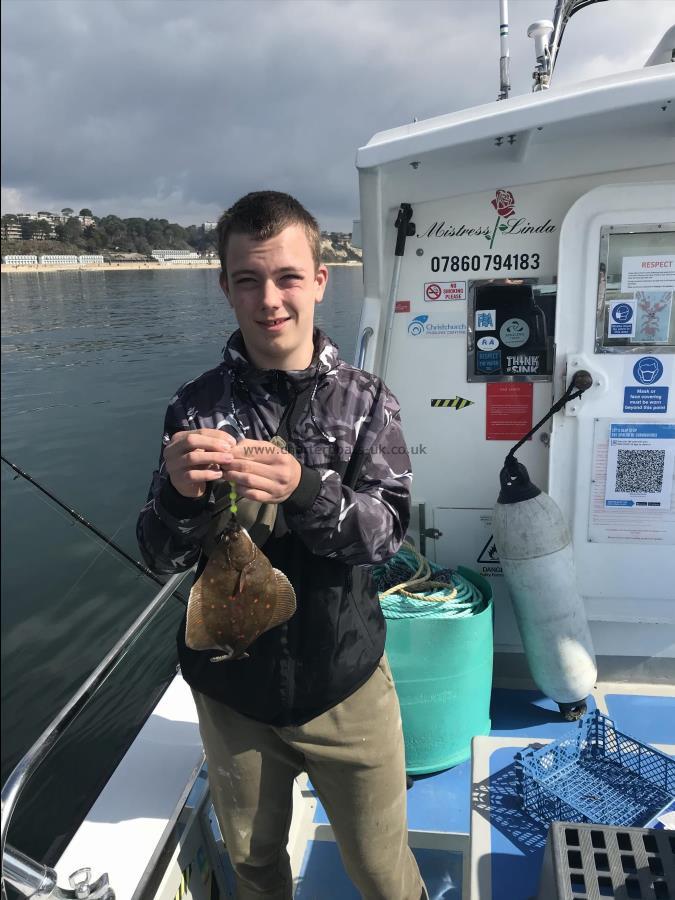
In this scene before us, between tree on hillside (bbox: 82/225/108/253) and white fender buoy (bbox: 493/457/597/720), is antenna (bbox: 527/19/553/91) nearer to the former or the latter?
white fender buoy (bbox: 493/457/597/720)

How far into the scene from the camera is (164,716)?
275 cm

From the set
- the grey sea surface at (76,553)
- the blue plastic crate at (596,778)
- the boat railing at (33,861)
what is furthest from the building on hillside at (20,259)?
the blue plastic crate at (596,778)

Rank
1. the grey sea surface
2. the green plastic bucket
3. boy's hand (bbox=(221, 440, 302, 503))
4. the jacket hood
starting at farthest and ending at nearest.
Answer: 1. the grey sea surface
2. the green plastic bucket
3. the jacket hood
4. boy's hand (bbox=(221, 440, 302, 503))

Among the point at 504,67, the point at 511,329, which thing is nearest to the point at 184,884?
the point at 511,329

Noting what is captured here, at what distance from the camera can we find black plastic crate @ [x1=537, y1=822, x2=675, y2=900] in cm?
158

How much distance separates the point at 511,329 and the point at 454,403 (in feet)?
1.78

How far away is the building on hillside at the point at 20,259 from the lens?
75769mm

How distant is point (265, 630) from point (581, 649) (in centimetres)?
240

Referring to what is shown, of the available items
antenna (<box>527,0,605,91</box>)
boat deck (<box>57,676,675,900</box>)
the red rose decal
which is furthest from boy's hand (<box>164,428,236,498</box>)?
antenna (<box>527,0,605,91</box>)

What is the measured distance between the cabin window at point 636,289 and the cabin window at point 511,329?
0.28 m

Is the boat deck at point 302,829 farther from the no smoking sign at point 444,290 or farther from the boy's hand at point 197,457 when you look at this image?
the no smoking sign at point 444,290

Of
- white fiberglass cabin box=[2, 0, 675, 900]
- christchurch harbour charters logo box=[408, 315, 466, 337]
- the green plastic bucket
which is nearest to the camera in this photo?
white fiberglass cabin box=[2, 0, 675, 900]

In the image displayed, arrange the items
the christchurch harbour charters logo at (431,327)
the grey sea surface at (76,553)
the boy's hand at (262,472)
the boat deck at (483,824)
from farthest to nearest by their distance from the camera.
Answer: the grey sea surface at (76,553), the christchurch harbour charters logo at (431,327), the boat deck at (483,824), the boy's hand at (262,472)

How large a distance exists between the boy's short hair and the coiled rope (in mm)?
1900
